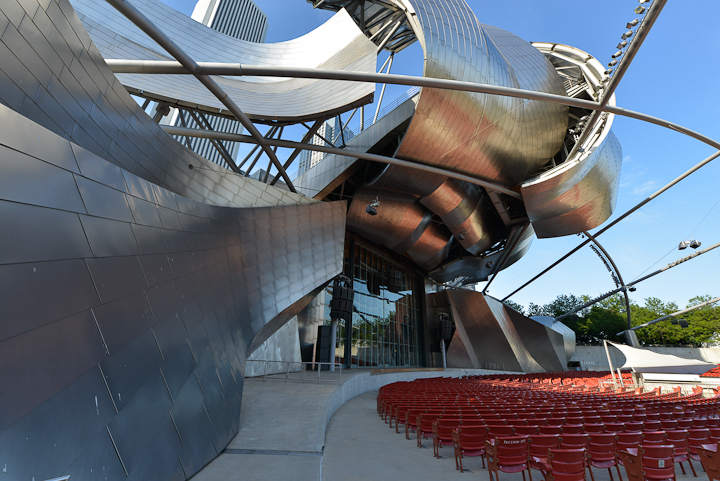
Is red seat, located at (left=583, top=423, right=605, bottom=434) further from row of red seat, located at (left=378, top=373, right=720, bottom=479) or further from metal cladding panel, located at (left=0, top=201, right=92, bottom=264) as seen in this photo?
metal cladding panel, located at (left=0, top=201, right=92, bottom=264)

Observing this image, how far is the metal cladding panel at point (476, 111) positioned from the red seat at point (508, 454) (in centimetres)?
1626

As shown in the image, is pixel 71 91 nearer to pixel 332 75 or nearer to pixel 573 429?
pixel 332 75

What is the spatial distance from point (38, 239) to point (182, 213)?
11.8ft

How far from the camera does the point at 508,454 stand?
477 centimetres

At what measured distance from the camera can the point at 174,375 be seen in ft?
16.5

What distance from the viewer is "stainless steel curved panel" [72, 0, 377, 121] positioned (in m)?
15.4

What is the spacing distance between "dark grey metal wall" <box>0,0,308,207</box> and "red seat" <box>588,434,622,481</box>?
9.38 meters

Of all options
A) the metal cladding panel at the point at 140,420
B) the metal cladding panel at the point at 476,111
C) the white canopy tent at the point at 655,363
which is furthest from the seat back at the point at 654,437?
the white canopy tent at the point at 655,363

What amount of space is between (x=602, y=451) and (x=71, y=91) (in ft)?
33.4

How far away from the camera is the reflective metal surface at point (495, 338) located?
3559cm

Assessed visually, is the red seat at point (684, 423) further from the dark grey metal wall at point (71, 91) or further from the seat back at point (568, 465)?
the dark grey metal wall at point (71, 91)

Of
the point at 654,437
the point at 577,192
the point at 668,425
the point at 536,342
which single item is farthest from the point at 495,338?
the point at 654,437

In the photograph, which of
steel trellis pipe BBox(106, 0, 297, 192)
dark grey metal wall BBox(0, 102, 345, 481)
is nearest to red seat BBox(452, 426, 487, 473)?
dark grey metal wall BBox(0, 102, 345, 481)

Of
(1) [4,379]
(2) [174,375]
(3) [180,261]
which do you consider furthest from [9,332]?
(3) [180,261]
